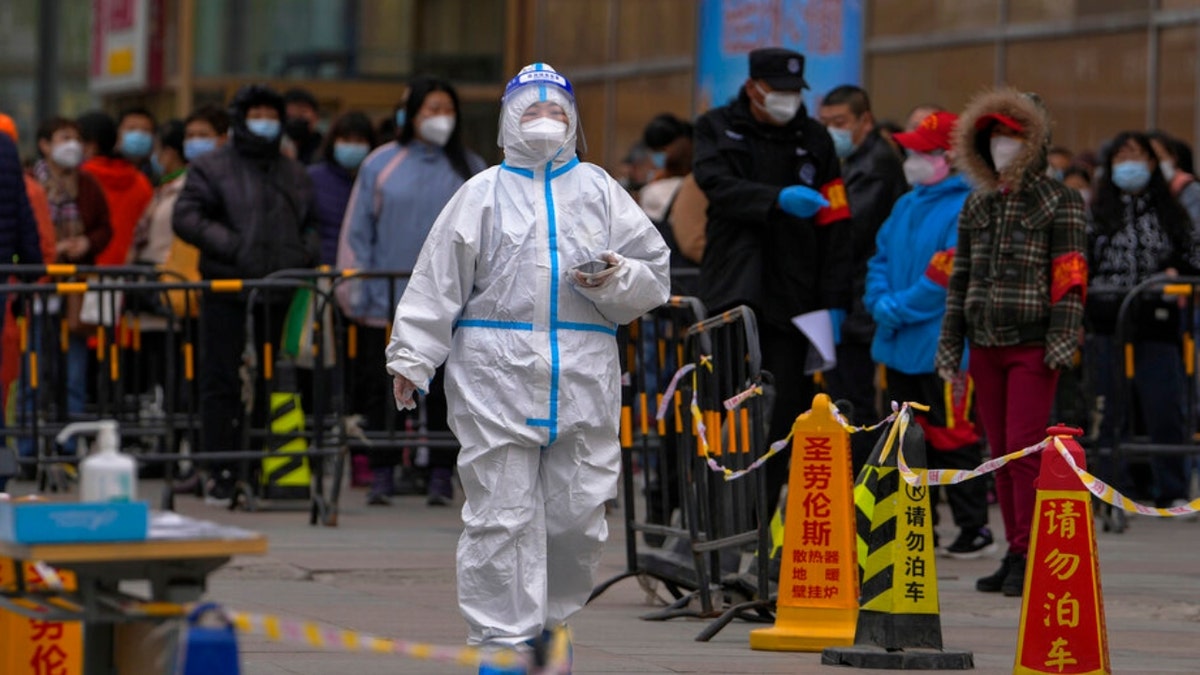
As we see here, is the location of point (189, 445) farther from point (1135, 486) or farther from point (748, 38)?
point (1135, 486)

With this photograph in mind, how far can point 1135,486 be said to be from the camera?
1443cm

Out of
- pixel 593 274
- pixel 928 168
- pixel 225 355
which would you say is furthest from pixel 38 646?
pixel 225 355

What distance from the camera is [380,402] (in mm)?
13555

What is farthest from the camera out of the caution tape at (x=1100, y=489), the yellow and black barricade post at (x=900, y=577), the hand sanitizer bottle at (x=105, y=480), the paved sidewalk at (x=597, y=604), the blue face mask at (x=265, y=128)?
the blue face mask at (x=265, y=128)

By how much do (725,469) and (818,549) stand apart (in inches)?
28.3

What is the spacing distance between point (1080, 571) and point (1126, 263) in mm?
6467

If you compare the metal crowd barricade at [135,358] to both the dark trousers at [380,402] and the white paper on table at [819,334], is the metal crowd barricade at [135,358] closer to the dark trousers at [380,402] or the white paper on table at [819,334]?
the dark trousers at [380,402]

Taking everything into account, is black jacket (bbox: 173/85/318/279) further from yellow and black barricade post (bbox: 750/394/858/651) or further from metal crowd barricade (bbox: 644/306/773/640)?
yellow and black barricade post (bbox: 750/394/858/651)

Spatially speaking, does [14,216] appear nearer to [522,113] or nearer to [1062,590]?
[522,113]

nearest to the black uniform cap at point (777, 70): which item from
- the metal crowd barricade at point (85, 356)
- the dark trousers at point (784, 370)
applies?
the dark trousers at point (784, 370)

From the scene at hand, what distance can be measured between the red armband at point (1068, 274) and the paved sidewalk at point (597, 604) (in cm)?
123

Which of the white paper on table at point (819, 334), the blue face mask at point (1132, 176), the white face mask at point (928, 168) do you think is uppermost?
the blue face mask at point (1132, 176)

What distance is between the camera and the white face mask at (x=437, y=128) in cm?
1327

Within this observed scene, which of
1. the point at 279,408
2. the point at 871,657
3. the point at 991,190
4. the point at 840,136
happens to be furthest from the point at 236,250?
the point at 871,657
